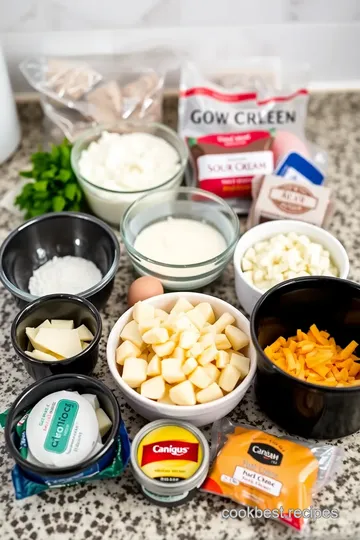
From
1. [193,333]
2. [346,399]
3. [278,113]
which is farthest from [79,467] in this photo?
[278,113]

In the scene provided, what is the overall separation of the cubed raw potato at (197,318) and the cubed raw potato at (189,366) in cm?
8

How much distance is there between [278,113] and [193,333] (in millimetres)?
645

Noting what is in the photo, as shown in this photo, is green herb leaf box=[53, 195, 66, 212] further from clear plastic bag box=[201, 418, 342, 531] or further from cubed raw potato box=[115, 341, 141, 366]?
clear plastic bag box=[201, 418, 342, 531]

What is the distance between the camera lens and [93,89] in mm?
1438

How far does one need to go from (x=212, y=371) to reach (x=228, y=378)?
0.09 ft

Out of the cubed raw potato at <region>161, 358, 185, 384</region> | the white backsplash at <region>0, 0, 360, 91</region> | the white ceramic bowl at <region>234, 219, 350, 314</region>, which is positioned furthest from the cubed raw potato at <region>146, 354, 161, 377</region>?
the white backsplash at <region>0, 0, 360, 91</region>

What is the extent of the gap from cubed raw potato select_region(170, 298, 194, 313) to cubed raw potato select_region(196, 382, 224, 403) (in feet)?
0.50

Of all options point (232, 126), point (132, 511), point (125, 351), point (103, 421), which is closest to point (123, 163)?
point (232, 126)

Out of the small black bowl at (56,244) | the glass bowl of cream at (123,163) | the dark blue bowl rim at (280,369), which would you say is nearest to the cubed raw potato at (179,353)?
the dark blue bowl rim at (280,369)

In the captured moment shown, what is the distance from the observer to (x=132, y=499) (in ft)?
2.97

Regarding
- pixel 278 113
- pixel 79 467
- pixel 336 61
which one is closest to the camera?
pixel 79 467

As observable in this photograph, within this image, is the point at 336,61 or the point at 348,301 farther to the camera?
the point at 336,61

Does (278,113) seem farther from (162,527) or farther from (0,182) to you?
(162,527)

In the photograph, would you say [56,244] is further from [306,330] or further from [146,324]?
[306,330]
